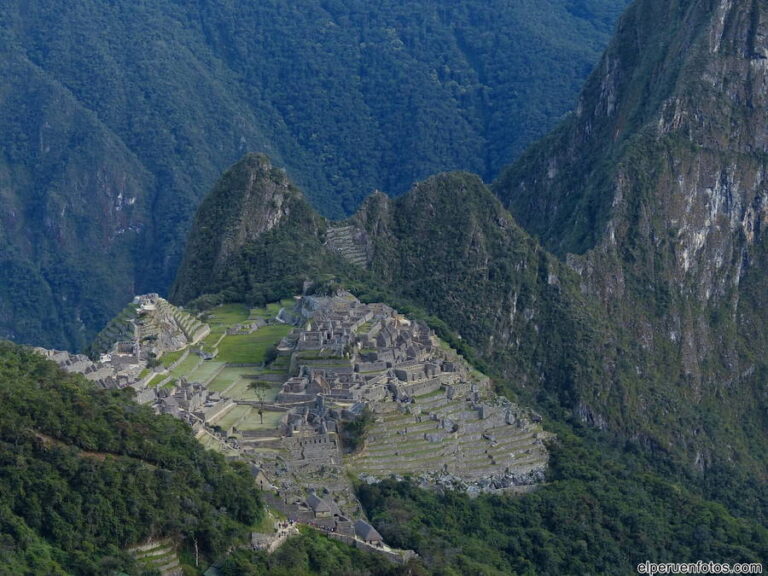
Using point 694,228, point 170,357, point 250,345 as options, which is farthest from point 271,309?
point 694,228

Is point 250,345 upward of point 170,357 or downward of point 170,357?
downward

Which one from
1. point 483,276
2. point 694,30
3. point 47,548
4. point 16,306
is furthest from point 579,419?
point 16,306

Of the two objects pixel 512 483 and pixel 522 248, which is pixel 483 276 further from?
pixel 512 483

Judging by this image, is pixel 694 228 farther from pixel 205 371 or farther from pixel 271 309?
pixel 205 371

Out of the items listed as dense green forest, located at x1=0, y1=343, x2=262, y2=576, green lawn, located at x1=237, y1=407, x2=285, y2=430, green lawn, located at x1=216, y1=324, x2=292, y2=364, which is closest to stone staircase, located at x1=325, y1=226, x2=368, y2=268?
green lawn, located at x1=216, y1=324, x2=292, y2=364

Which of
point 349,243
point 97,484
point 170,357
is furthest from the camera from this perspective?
point 349,243

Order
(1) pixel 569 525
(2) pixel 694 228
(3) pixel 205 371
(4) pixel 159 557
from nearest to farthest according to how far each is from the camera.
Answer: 1. (4) pixel 159 557
2. (1) pixel 569 525
3. (3) pixel 205 371
4. (2) pixel 694 228

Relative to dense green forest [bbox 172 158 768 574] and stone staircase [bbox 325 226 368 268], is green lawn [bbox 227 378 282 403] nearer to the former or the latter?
dense green forest [bbox 172 158 768 574]
